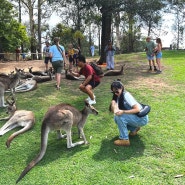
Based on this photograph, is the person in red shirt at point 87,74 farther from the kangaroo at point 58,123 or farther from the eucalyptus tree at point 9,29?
the eucalyptus tree at point 9,29

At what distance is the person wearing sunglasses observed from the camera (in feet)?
17.9

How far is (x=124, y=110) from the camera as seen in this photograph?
18.1ft

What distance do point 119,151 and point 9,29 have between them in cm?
2375

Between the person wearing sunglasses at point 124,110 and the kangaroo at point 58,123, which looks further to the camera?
the person wearing sunglasses at point 124,110

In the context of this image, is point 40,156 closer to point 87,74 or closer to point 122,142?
point 122,142

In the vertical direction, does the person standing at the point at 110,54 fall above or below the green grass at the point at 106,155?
above

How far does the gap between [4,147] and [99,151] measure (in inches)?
76.4

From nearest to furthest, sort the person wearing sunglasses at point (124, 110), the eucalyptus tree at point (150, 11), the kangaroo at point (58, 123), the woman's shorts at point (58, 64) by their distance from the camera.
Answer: the kangaroo at point (58, 123)
the person wearing sunglasses at point (124, 110)
the woman's shorts at point (58, 64)
the eucalyptus tree at point (150, 11)

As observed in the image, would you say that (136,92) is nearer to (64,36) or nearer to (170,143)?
(170,143)

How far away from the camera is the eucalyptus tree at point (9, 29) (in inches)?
1035

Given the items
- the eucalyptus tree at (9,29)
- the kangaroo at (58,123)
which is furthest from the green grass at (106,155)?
the eucalyptus tree at (9,29)

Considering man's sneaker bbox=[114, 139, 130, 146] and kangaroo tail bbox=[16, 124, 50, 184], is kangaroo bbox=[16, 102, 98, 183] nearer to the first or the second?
kangaroo tail bbox=[16, 124, 50, 184]

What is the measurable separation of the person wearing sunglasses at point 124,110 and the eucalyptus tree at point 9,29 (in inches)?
901

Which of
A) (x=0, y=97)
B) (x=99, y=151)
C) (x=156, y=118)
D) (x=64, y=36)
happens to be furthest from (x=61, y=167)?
(x=64, y=36)
